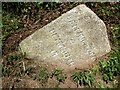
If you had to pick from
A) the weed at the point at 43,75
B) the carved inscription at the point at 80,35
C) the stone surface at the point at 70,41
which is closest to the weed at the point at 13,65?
the stone surface at the point at 70,41

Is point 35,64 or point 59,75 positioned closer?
point 59,75

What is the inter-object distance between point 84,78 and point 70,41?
0.66 metres

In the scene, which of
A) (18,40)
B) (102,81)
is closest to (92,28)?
(102,81)

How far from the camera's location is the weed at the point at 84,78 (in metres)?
4.66

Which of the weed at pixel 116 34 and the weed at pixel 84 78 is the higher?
the weed at pixel 116 34

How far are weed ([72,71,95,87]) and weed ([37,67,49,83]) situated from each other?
1.33ft

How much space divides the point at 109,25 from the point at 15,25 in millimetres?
1662

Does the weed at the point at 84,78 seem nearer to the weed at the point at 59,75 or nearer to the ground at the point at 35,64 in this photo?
the ground at the point at 35,64

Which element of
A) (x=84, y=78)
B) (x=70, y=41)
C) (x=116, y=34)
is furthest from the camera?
(x=116, y=34)

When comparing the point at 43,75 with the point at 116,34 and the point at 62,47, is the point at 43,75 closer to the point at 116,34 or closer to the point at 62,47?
the point at 62,47

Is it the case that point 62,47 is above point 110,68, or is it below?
above

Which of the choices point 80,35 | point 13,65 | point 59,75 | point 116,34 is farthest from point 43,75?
point 116,34

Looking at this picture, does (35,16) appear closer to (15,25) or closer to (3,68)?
(15,25)

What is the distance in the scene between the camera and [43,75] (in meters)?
4.72
